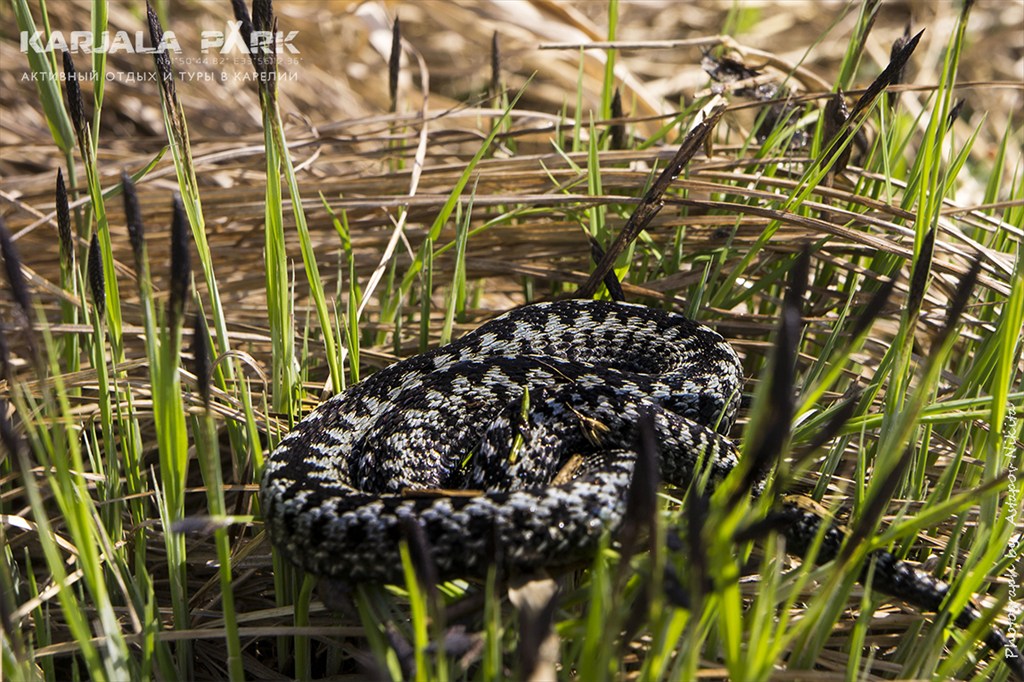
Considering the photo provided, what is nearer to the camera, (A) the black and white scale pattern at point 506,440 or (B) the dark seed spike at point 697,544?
(B) the dark seed spike at point 697,544

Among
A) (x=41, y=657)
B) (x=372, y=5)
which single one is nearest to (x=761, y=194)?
(x=41, y=657)

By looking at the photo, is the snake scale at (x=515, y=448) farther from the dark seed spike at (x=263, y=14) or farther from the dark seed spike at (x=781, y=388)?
the dark seed spike at (x=263, y=14)

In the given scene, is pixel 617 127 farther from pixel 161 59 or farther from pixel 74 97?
pixel 74 97

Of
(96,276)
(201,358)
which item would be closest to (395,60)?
(96,276)

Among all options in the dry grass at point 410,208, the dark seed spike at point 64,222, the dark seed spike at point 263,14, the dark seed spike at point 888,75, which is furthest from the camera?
the dry grass at point 410,208

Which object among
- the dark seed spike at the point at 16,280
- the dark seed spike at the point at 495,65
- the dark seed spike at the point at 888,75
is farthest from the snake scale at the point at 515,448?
the dark seed spike at the point at 495,65

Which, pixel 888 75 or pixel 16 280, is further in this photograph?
pixel 888 75

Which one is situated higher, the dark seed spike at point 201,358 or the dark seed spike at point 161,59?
the dark seed spike at point 161,59

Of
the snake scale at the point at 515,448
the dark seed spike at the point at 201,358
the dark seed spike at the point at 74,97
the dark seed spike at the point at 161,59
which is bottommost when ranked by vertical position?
the snake scale at the point at 515,448
